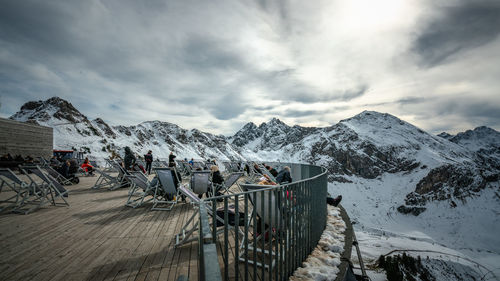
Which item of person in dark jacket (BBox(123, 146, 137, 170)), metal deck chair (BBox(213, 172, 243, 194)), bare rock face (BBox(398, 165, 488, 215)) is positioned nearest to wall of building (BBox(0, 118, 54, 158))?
person in dark jacket (BBox(123, 146, 137, 170))

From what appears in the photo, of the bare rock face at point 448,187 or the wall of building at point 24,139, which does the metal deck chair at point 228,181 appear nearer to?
the wall of building at point 24,139

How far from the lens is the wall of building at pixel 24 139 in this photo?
16797mm

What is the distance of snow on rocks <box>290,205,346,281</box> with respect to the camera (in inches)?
105

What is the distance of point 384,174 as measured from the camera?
17462 cm

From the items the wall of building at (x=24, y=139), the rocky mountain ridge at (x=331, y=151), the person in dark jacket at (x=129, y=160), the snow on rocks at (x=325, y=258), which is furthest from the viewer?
the rocky mountain ridge at (x=331, y=151)

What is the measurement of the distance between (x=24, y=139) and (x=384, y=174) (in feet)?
676

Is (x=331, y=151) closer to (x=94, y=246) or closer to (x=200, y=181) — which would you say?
(x=200, y=181)

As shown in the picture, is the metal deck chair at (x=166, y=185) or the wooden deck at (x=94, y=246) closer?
the wooden deck at (x=94, y=246)

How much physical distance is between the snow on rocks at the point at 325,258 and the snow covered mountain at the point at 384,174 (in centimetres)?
4121

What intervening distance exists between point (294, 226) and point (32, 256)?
3.43 meters

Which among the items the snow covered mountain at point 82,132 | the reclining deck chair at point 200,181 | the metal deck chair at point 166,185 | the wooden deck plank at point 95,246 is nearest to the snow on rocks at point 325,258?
the wooden deck plank at point 95,246

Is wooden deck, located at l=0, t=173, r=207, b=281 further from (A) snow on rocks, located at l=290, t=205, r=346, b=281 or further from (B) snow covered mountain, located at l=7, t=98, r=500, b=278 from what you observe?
(B) snow covered mountain, located at l=7, t=98, r=500, b=278

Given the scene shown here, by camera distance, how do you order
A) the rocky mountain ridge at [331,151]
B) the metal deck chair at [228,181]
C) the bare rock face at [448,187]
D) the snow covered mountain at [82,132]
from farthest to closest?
the bare rock face at [448,187]
the rocky mountain ridge at [331,151]
the snow covered mountain at [82,132]
the metal deck chair at [228,181]

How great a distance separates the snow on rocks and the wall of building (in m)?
24.2
